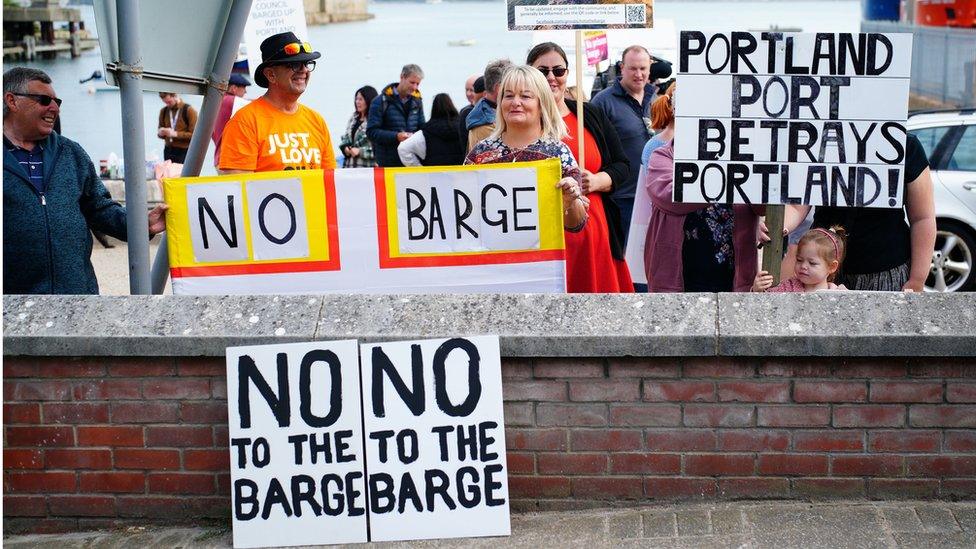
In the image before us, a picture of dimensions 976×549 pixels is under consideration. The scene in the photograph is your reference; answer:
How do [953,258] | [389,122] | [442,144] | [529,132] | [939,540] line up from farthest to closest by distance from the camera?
[389,122] < [953,258] < [442,144] < [529,132] < [939,540]

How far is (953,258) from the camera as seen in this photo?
982cm

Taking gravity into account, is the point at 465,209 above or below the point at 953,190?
above

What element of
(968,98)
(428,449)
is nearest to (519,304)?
(428,449)

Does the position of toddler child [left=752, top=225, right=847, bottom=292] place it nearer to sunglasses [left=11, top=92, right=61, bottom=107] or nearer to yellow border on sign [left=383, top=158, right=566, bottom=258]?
yellow border on sign [left=383, top=158, right=566, bottom=258]

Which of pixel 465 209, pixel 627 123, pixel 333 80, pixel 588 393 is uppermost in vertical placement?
pixel 333 80

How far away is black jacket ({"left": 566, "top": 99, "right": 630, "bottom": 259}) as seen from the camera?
5738mm

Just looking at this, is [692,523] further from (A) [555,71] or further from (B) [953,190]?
(B) [953,190]

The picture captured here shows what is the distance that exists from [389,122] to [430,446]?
24.8ft

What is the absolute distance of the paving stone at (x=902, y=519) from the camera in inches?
165

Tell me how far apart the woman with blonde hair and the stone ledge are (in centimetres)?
100

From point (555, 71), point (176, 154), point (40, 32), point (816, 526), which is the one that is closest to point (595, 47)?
point (176, 154)

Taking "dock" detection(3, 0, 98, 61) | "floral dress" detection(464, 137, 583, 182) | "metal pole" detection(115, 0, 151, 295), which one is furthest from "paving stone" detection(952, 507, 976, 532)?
"dock" detection(3, 0, 98, 61)

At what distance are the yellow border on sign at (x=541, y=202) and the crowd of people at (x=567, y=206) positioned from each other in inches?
2.3

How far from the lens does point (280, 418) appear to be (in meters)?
4.40
